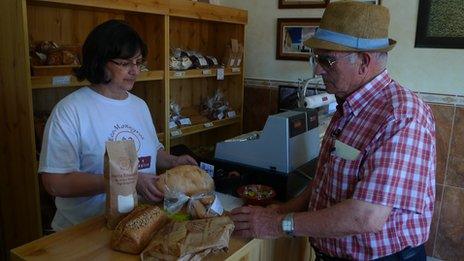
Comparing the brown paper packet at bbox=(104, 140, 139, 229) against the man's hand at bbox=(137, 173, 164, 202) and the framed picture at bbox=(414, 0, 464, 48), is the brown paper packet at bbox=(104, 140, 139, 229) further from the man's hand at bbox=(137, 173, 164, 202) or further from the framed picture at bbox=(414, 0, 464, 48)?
the framed picture at bbox=(414, 0, 464, 48)

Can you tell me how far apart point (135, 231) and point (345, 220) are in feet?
1.92

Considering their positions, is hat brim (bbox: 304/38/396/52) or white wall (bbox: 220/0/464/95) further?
white wall (bbox: 220/0/464/95)

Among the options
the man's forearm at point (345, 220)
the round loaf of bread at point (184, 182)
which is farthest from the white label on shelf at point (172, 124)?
the man's forearm at point (345, 220)

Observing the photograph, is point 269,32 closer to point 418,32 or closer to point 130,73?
point 418,32

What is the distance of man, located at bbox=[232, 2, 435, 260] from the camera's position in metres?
1.07

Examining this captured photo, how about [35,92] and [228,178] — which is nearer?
[228,178]

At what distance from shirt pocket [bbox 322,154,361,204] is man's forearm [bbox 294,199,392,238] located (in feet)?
0.28

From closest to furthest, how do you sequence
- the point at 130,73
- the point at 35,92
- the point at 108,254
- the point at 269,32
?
the point at 108,254 < the point at 130,73 < the point at 35,92 < the point at 269,32

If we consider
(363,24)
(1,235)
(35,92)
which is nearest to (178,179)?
(363,24)

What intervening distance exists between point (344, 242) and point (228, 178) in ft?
2.06

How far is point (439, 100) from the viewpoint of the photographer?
8.71 feet

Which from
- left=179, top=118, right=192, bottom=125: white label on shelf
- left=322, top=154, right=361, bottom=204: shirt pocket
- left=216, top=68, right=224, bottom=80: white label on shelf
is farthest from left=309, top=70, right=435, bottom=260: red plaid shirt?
left=216, top=68, right=224, bottom=80: white label on shelf

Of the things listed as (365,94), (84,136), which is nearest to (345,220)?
(365,94)

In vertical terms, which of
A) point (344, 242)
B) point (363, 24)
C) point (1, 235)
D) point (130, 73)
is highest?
point (363, 24)
